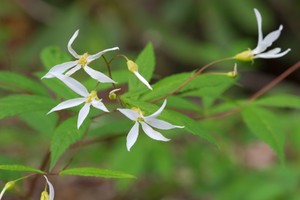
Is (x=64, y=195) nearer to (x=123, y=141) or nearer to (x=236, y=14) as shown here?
(x=123, y=141)

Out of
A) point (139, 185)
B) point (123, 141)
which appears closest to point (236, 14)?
point (139, 185)

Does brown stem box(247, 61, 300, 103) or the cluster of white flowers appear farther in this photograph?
brown stem box(247, 61, 300, 103)

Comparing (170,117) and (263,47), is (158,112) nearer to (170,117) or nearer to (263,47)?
(170,117)

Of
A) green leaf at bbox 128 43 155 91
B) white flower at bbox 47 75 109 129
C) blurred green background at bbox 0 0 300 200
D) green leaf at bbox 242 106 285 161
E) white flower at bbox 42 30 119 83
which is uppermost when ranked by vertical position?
white flower at bbox 42 30 119 83

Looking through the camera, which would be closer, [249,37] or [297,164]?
[297,164]

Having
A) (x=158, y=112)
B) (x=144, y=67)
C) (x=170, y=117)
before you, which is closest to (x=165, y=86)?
(x=144, y=67)

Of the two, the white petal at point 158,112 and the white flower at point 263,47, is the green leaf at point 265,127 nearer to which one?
the white flower at point 263,47

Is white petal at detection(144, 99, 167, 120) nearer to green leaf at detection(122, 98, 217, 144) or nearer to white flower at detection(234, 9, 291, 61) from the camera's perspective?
green leaf at detection(122, 98, 217, 144)

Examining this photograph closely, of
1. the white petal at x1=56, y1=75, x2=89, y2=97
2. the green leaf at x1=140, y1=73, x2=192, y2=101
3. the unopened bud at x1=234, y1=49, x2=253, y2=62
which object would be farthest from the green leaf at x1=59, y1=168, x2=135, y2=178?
the unopened bud at x1=234, y1=49, x2=253, y2=62
